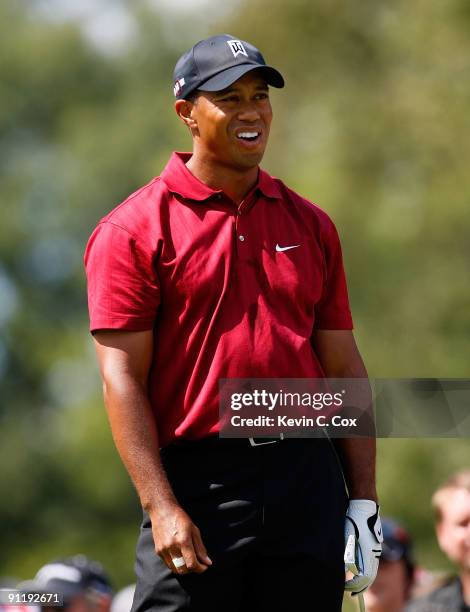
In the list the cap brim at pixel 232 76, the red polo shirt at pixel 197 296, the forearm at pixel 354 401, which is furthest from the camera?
the forearm at pixel 354 401

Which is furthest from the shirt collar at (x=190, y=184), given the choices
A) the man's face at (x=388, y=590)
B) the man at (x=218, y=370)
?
the man's face at (x=388, y=590)

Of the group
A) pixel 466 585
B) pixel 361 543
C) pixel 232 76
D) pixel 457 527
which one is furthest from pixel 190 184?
pixel 466 585

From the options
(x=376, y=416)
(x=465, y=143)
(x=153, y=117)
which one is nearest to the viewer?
(x=376, y=416)

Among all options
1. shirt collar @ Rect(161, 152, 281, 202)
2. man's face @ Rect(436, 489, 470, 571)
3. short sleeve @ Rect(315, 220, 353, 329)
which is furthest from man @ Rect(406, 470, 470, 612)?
shirt collar @ Rect(161, 152, 281, 202)

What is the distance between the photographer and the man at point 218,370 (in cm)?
478

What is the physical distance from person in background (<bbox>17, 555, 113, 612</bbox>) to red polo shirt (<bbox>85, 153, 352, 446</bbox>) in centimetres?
254

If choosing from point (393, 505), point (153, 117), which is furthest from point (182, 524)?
point (153, 117)

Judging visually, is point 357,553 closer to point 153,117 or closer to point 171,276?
point 171,276

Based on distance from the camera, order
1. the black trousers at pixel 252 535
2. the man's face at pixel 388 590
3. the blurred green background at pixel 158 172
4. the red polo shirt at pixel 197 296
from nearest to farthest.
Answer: the black trousers at pixel 252 535 < the red polo shirt at pixel 197 296 < the man's face at pixel 388 590 < the blurred green background at pixel 158 172

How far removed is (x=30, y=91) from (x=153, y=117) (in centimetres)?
365

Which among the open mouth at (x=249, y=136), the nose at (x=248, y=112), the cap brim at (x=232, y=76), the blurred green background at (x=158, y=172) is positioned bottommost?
the blurred green background at (x=158, y=172)

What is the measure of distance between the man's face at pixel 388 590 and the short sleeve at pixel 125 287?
10.5ft

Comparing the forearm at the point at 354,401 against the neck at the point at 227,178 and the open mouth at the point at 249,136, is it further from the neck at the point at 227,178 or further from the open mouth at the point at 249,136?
the open mouth at the point at 249,136

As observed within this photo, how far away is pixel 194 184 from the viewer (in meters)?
5.09
